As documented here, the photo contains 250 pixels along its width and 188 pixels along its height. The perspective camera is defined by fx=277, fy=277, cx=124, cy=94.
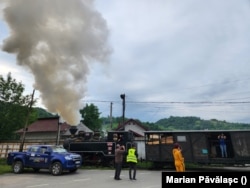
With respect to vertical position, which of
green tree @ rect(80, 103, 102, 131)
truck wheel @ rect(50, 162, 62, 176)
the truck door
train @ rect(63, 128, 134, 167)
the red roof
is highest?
green tree @ rect(80, 103, 102, 131)

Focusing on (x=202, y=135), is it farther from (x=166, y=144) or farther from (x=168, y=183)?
(x=168, y=183)

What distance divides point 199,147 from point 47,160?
35.1 feet

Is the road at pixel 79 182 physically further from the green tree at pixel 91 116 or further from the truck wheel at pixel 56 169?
the green tree at pixel 91 116

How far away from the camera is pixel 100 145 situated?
22.5 meters

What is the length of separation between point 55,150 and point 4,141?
1848cm

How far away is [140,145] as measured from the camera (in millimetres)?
26375

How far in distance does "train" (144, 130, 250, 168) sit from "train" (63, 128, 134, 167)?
1.85 meters

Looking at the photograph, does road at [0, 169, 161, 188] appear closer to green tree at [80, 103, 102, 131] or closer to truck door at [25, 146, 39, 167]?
truck door at [25, 146, 39, 167]

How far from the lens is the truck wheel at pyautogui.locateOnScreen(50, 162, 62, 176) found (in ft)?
56.4

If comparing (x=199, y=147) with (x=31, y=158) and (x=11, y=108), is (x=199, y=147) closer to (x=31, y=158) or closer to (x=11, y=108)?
(x=31, y=158)

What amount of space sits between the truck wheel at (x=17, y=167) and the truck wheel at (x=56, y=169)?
262 centimetres

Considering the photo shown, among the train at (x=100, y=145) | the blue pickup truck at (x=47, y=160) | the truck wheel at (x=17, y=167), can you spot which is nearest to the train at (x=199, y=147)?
the train at (x=100, y=145)

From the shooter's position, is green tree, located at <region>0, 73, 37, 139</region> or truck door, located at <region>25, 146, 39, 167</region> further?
green tree, located at <region>0, 73, 37, 139</region>

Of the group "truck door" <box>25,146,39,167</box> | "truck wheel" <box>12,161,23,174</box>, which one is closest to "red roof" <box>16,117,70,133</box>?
"truck wheel" <box>12,161,23,174</box>
